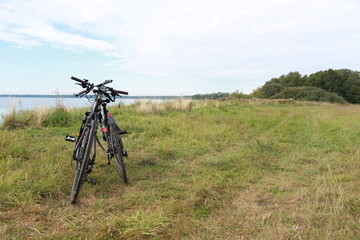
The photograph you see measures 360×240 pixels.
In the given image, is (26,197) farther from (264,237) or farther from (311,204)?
(311,204)

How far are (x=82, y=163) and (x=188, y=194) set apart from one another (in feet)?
4.22

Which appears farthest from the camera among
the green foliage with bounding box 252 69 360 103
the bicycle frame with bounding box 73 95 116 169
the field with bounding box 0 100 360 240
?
the green foliage with bounding box 252 69 360 103

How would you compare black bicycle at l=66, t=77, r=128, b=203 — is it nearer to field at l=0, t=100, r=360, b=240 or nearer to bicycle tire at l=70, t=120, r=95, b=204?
bicycle tire at l=70, t=120, r=95, b=204

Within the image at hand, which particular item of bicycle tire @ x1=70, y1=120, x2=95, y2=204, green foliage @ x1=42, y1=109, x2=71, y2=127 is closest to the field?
bicycle tire @ x1=70, y1=120, x2=95, y2=204

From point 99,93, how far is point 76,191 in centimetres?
134

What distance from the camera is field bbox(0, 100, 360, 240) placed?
2367 mm

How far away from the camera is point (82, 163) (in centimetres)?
308

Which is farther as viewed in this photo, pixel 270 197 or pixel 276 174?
pixel 276 174

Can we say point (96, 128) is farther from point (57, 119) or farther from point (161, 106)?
point (161, 106)

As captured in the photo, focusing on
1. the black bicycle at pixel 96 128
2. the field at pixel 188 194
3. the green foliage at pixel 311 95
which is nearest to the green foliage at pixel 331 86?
the green foliage at pixel 311 95

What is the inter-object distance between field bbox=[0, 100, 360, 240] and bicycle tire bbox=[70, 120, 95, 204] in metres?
0.15

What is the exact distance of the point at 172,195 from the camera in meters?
3.27

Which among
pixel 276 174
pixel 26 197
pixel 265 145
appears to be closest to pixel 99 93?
pixel 26 197

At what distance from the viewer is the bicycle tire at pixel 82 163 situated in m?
2.97
